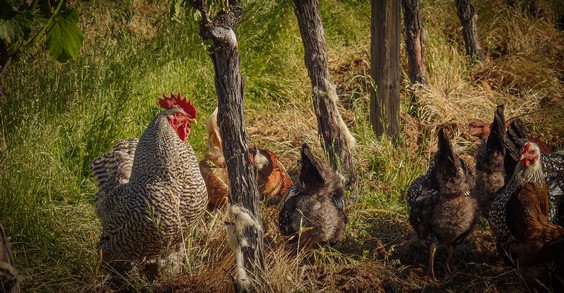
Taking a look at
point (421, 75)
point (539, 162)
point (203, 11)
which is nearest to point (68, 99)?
point (203, 11)

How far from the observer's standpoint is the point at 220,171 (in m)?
5.81

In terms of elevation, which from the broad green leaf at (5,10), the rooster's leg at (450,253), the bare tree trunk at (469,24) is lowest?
the rooster's leg at (450,253)

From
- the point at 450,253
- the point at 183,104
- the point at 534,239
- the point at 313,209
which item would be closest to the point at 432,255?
the point at 450,253

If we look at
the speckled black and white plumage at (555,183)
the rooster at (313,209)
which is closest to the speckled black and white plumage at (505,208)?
the speckled black and white plumage at (555,183)

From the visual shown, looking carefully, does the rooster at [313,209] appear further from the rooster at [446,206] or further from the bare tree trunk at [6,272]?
the bare tree trunk at [6,272]

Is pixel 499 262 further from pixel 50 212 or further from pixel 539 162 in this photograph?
pixel 50 212

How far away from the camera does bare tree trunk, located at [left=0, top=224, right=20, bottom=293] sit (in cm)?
291

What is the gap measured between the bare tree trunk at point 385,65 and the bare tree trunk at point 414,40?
873 millimetres

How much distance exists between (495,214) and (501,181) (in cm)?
81

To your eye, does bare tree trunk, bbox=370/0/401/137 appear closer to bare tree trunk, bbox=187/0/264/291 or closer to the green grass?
the green grass

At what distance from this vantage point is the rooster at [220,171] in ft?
18.9

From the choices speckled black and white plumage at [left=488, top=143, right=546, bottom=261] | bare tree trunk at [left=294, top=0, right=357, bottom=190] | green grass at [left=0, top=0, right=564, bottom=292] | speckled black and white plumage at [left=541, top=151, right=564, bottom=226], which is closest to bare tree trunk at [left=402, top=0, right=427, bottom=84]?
green grass at [left=0, top=0, right=564, bottom=292]

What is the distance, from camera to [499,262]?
193 inches

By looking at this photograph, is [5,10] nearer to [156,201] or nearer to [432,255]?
[156,201]
